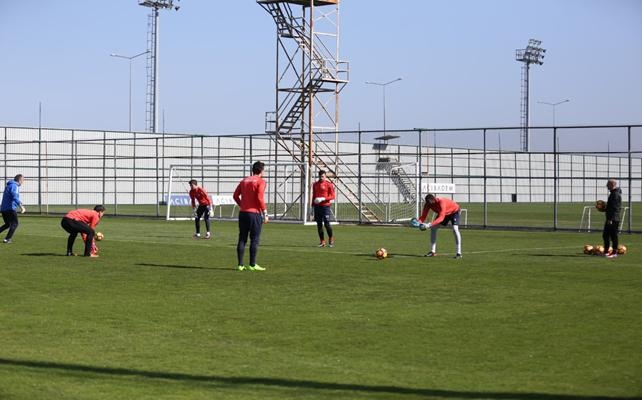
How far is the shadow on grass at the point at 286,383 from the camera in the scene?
8.48 metres

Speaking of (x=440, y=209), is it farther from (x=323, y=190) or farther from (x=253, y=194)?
(x=323, y=190)

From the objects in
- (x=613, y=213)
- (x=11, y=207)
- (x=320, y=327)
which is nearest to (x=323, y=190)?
(x=613, y=213)

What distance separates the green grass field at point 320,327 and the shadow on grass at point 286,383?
0.08 ft

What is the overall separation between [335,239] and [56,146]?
43.7 meters

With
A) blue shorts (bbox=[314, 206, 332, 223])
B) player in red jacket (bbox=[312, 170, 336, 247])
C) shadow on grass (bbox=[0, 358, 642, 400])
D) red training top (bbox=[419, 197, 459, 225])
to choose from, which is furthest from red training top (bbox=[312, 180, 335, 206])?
shadow on grass (bbox=[0, 358, 642, 400])

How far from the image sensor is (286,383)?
902 cm

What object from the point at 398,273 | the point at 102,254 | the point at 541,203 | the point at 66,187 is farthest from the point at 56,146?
the point at 398,273

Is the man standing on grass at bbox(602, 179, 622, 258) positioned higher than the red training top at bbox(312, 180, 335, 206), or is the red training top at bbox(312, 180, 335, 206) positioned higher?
the red training top at bbox(312, 180, 335, 206)

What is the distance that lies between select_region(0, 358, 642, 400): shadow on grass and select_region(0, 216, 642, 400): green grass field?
2 centimetres

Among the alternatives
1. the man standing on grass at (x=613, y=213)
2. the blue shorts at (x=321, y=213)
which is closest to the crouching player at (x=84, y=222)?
the blue shorts at (x=321, y=213)

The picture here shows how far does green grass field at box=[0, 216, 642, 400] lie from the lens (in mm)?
8961

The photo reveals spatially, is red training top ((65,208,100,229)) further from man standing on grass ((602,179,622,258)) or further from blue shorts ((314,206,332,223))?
man standing on grass ((602,179,622,258))

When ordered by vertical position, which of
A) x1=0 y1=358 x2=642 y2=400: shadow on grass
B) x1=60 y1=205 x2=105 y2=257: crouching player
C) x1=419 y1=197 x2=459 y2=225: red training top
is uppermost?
x1=419 y1=197 x2=459 y2=225: red training top

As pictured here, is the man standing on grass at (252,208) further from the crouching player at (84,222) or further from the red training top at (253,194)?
the crouching player at (84,222)
